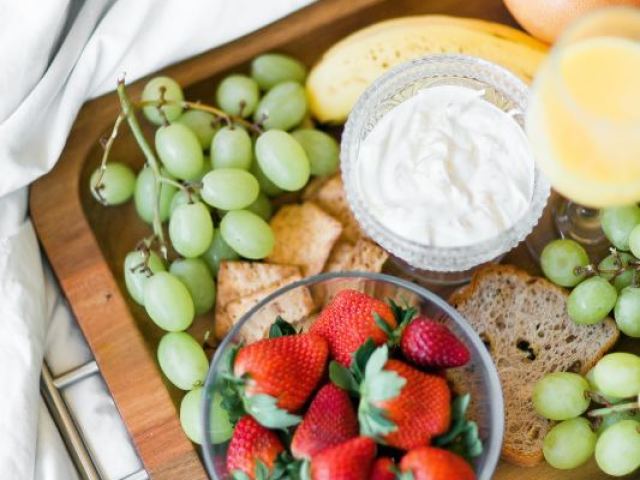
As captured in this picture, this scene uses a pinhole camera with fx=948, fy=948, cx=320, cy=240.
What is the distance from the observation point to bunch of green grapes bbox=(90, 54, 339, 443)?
1189 millimetres

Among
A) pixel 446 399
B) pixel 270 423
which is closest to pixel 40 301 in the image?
pixel 270 423

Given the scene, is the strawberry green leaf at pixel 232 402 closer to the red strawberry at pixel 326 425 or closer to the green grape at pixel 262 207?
the red strawberry at pixel 326 425

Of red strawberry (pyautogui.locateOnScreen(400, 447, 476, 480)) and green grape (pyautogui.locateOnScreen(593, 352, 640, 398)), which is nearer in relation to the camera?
red strawberry (pyautogui.locateOnScreen(400, 447, 476, 480))

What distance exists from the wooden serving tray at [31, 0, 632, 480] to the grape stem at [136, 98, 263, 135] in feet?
0.20

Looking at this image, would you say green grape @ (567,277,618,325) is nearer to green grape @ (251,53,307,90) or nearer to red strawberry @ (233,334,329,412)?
red strawberry @ (233,334,329,412)

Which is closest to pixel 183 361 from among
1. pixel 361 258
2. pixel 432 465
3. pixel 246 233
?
pixel 246 233

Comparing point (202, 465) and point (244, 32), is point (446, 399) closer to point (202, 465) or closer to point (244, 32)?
point (202, 465)

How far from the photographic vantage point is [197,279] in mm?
1244

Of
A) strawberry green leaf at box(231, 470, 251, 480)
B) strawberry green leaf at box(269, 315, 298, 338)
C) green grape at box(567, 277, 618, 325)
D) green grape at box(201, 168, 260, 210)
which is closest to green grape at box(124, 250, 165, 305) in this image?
green grape at box(201, 168, 260, 210)

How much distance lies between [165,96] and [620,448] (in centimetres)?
72

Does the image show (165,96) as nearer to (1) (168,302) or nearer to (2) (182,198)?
(2) (182,198)

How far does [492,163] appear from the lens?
1170mm

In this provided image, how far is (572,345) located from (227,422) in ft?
1.58

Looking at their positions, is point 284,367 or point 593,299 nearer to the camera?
point 284,367
